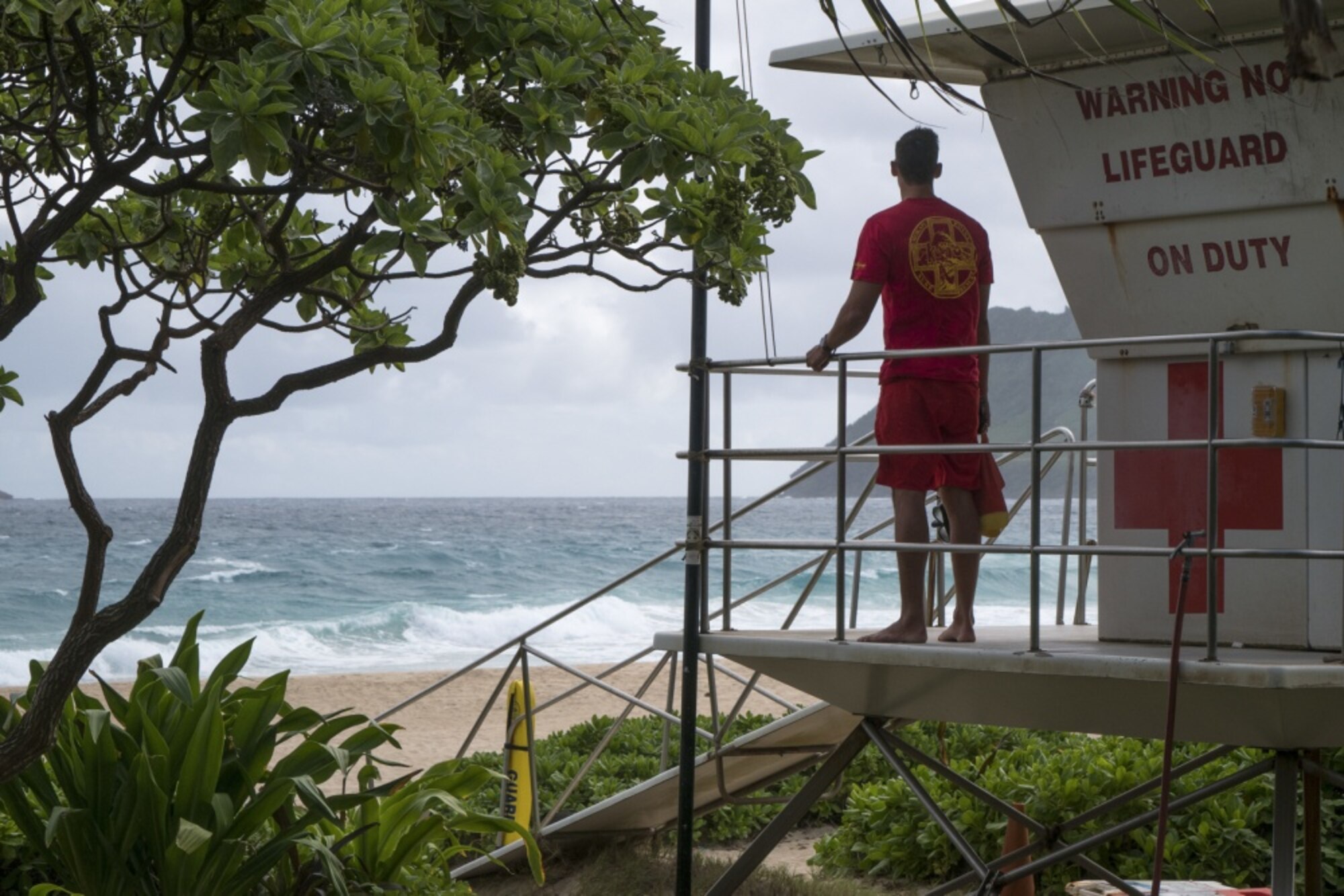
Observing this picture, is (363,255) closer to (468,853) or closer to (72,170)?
(72,170)

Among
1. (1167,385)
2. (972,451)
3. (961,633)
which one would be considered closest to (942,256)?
(972,451)

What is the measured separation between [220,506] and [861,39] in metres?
104

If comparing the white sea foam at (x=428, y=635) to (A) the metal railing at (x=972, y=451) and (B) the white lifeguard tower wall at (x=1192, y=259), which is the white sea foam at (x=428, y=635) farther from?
(B) the white lifeguard tower wall at (x=1192, y=259)

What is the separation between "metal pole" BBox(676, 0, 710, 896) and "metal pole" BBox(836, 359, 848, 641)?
731 millimetres

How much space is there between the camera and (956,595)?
5.79 metres

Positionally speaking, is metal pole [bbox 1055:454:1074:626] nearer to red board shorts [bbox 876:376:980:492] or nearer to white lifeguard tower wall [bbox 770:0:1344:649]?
white lifeguard tower wall [bbox 770:0:1344:649]

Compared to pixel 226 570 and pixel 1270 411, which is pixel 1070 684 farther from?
pixel 226 570

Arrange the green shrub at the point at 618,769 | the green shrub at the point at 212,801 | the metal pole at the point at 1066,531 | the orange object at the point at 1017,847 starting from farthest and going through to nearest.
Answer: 1. the green shrub at the point at 618,769
2. the metal pole at the point at 1066,531
3. the orange object at the point at 1017,847
4. the green shrub at the point at 212,801

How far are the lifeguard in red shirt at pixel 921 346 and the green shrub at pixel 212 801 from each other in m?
2.31

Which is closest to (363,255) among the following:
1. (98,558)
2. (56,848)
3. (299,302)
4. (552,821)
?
(98,558)

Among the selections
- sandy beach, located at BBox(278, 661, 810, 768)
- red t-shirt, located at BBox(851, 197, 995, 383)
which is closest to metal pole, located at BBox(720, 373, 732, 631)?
red t-shirt, located at BBox(851, 197, 995, 383)

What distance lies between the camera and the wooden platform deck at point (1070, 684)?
488 cm

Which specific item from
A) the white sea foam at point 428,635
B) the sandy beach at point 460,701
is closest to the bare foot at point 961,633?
the sandy beach at point 460,701

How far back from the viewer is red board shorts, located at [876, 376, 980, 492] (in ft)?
18.3
